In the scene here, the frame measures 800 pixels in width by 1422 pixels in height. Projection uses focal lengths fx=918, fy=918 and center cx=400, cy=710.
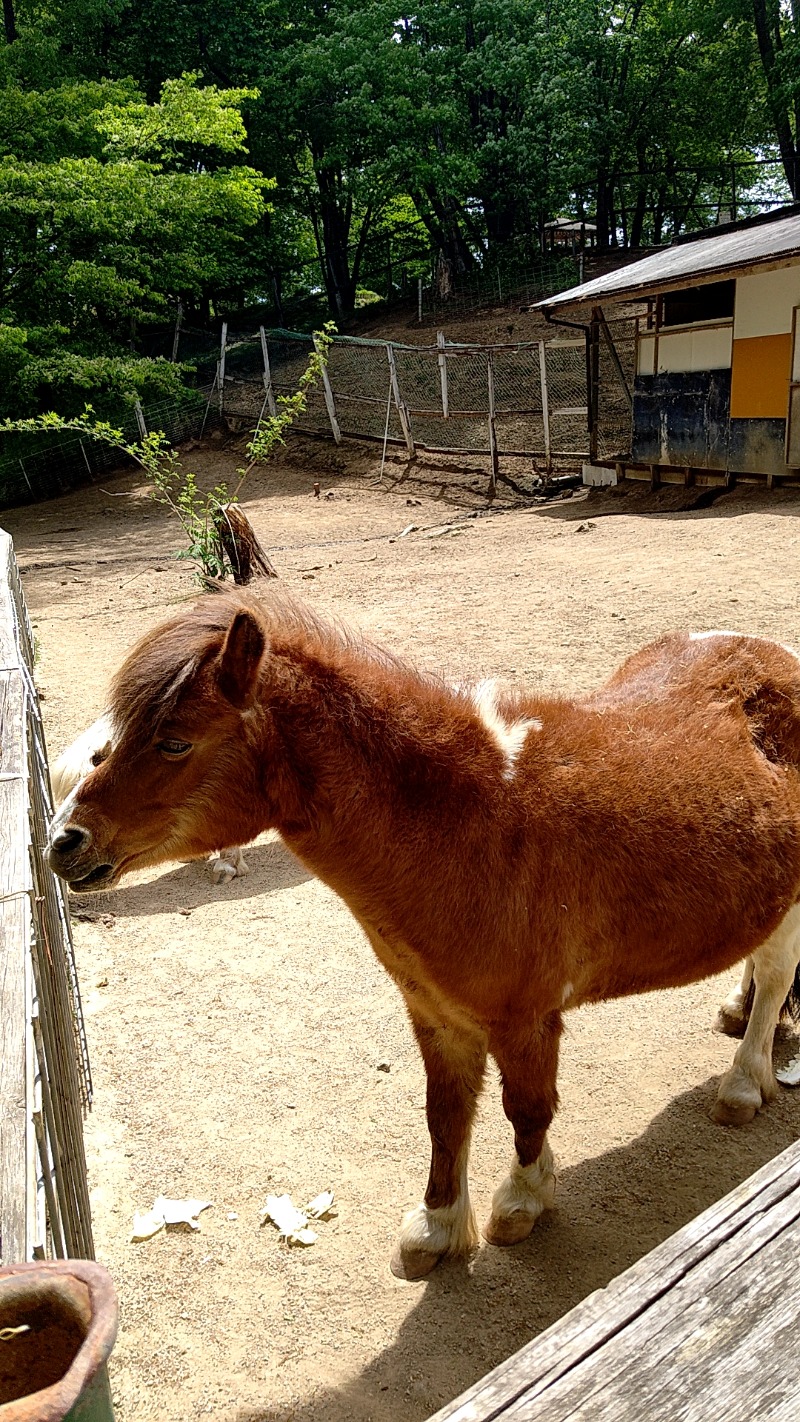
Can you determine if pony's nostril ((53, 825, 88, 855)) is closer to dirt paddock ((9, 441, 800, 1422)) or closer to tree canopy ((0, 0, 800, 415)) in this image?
dirt paddock ((9, 441, 800, 1422))

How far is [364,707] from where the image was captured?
7.52ft

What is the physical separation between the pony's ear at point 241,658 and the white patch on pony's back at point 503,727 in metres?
0.67

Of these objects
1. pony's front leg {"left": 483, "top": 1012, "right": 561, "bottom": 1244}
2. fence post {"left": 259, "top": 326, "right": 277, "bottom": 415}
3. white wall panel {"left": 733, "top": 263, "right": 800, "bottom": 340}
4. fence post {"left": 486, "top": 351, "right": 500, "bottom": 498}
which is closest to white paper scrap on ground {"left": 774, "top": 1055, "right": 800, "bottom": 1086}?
pony's front leg {"left": 483, "top": 1012, "right": 561, "bottom": 1244}

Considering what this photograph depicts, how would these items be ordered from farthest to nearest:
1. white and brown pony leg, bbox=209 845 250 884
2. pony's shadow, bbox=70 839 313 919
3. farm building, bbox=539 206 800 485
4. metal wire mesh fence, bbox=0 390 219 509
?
1. metal wire mesh fence, bbox=0 390 219 509
2. farm building, bbox=539 206 800 485
3. white and brown pony leg, bbox=209 845 250 884
4. pony's shadow, bbox=70 839 313 919

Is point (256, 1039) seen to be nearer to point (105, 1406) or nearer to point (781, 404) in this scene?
point (105, 1406)

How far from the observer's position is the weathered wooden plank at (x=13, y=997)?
3.42ft

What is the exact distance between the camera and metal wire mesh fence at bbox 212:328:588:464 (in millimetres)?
18859

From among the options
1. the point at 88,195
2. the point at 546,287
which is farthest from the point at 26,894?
the point at 546,287

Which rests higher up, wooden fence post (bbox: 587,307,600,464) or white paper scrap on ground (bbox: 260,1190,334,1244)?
wooden fence post (bbox: 587,307,600,464)

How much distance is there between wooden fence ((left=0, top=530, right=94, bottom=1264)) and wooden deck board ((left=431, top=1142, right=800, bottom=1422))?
54 centimetres

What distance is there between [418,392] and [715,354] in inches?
365

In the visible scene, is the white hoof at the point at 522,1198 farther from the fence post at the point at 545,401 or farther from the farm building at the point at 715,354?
the fence post at the point at 545,401

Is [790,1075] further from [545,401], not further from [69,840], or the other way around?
[545,401]

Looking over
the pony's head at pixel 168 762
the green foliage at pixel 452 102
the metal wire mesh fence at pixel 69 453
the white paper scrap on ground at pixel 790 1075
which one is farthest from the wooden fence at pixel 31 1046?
the green foliage at pixel 452 102
